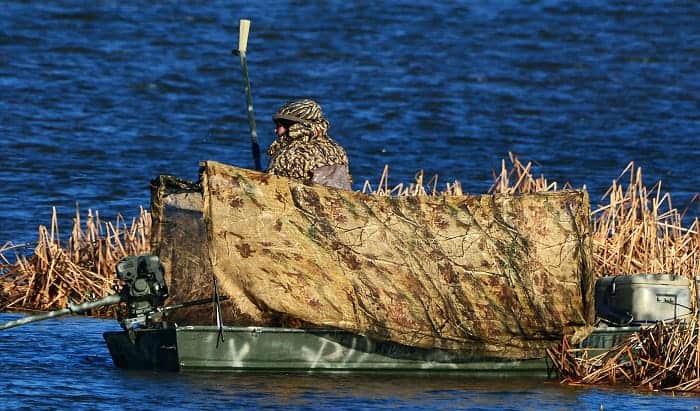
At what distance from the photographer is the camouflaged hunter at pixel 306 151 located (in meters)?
12.8

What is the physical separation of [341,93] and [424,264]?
18.2 m

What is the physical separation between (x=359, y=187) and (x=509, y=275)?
31.1 feet

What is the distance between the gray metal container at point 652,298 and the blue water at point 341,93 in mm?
1148

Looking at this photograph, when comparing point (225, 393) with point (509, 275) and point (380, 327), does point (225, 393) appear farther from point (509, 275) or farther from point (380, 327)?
point (509, 275)

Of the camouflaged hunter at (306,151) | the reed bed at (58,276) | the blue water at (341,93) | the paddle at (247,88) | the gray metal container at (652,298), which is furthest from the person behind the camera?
the blue water at (341,93)

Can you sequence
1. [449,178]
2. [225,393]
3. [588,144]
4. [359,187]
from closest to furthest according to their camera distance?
[225,393] < [359,187] < [449,178] < [588,144]

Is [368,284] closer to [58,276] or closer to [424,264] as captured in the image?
[424,264]

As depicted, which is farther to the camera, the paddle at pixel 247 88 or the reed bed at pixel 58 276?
the reed bed at pixel 58 276

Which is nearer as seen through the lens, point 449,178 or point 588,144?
point 449,178

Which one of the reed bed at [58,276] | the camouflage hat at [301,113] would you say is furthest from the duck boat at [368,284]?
the reed bed at [58,276]

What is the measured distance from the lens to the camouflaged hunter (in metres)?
12.8

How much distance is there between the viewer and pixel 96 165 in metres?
23.9

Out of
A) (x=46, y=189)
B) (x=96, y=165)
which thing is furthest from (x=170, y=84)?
(x=46, y=189)

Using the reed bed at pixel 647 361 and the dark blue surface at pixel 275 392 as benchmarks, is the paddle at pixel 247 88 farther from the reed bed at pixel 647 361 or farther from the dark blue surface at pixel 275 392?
the reed bed at pixel 647 361
